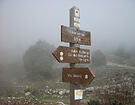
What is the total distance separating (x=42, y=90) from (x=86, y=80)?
6577 millimetres

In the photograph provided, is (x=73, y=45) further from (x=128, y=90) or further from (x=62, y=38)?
(x=128, y=90)

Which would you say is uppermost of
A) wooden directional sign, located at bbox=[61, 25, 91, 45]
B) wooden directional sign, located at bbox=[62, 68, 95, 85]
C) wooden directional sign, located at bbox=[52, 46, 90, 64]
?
wooden directional sign, located at bbox=[61, 25, 91, 45]

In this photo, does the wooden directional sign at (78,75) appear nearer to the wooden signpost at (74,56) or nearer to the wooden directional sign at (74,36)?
the wooden signpost at (74,56)

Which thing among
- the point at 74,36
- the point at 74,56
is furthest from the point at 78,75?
the point at 74,36

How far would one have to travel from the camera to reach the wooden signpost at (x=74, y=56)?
5.72ft

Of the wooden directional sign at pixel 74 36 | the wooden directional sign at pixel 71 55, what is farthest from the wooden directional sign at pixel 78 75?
the wooden directional sign at pixel 74 36

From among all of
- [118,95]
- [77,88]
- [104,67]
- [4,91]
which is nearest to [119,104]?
[118,95]

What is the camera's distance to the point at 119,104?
12.6 ft

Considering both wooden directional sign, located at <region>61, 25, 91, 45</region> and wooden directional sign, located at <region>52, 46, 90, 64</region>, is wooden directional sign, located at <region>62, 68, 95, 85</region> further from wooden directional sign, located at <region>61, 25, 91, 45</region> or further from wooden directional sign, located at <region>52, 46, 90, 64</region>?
wooden directional sign, located at <region>61, 25, 91, 45</region>

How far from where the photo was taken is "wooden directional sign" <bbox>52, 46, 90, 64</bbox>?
67.5 inches

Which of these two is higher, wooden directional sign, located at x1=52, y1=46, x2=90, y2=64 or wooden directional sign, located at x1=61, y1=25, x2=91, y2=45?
wooden directional sign, located at x1=61, y1=25, x2=91, y2=45

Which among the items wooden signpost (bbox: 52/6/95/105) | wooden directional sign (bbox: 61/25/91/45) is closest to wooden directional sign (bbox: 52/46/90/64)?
wooden signpost (bbox: 52/6/95/105)

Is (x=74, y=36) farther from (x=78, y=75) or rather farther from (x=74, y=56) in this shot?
(x=78, y=75)

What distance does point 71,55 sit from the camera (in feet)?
6.00
